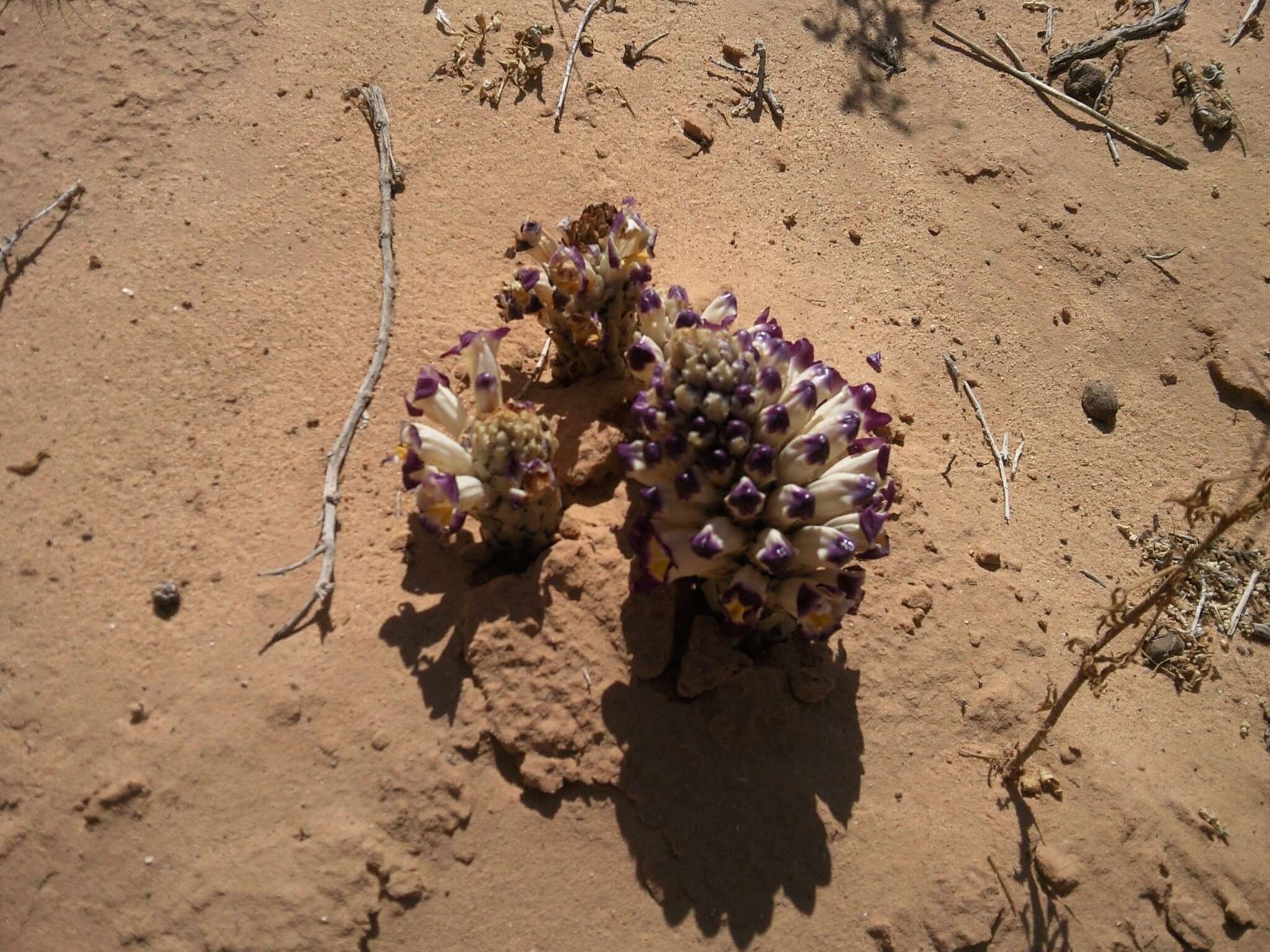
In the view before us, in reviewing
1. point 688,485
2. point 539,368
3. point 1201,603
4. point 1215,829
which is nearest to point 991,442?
point 1201,603

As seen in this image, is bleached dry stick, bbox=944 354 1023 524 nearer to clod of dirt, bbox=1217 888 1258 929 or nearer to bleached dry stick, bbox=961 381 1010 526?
bleached dry stick, bbox=961 381 1010 526

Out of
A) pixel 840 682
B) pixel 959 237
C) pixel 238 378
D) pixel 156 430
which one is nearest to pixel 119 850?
pixel 156 430

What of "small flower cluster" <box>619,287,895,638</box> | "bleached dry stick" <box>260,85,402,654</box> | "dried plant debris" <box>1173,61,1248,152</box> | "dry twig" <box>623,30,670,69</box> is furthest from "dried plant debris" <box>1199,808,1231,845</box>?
"dry twig" <box>623,30,670,69</box>

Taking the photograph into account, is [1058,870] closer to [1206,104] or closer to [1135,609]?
[1135,609]

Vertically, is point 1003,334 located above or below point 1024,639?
above

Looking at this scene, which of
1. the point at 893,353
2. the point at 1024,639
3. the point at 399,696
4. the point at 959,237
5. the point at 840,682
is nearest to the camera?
the point at 399,696

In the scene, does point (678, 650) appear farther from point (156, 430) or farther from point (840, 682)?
point (156, 430)

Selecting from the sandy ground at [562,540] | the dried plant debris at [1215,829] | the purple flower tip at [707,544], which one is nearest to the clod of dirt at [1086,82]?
the sandy ground at [562,540]

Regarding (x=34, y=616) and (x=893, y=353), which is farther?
(x=893, y=353)
